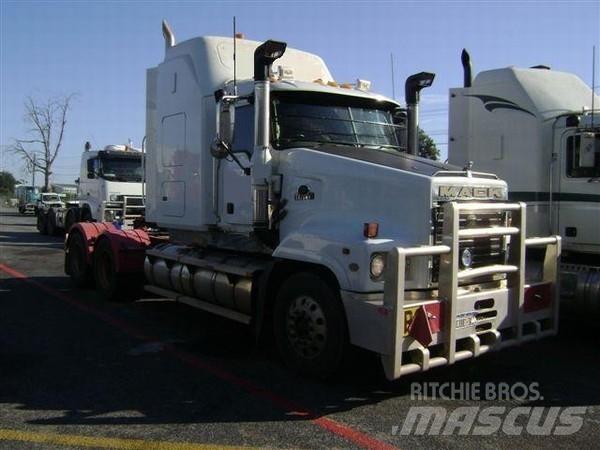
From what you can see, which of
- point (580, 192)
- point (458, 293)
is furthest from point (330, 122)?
point (580, 192)

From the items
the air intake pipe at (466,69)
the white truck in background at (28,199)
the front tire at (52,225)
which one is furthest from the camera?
the white truck in background at (28,199)

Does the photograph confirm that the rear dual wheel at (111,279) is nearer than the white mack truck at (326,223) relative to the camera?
No

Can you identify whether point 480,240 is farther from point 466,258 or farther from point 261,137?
point 261,137

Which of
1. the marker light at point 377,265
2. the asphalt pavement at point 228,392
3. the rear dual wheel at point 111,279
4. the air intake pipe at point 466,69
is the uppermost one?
the air intake pipe at point 466,69

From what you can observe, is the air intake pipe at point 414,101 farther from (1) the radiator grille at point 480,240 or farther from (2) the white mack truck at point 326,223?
(1) the radiator grille at point 480,240

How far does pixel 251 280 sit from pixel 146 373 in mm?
1507

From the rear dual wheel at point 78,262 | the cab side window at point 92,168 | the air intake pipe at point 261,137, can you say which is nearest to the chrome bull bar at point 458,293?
the air intake pipe at point 261,137

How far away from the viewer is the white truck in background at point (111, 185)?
719 inches

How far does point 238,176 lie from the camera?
23.3ft

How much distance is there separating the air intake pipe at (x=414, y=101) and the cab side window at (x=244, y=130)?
6.47 feet

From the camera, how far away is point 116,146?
19609 millimetres

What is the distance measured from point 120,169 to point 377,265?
15229 millimetres

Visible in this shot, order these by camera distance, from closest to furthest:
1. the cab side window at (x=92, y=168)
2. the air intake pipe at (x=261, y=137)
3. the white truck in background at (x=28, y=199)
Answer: the air intake pipe at (x=261, y=137), the cab side window at (x=92, y=168), the white truck in background at (x=28, y=199)

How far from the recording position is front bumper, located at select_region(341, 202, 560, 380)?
4805 millimetres
